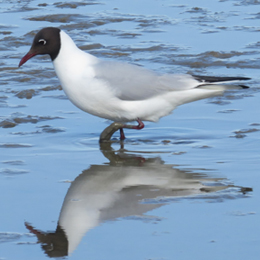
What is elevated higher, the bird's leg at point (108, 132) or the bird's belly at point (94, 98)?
the bird's belly at point (94, 98)

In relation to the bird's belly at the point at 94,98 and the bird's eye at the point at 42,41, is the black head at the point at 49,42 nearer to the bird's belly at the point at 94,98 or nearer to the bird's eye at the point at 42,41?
the bird's eye at the point at 42,41

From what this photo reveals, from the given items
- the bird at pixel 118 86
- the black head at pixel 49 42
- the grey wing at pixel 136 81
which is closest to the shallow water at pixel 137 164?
the bird at pixel 118 86

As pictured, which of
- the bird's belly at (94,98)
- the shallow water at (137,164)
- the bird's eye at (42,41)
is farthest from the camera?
the bird's eye at (42,41)

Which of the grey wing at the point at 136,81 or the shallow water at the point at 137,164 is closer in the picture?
the shallow water at the point at 137,164

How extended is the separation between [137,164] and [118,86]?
0.86 metres

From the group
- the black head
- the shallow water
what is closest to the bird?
the black head

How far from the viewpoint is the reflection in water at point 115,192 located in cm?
436

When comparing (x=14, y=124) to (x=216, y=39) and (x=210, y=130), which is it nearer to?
(x=210, y=130)

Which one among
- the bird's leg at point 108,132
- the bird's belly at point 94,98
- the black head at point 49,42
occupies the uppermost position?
the black head at point 49,42

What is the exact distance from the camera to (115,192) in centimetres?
509

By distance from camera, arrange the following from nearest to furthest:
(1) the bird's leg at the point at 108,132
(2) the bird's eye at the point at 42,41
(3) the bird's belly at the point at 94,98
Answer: (3) the bird's belly at the point at 94,98, (1) the bird's leg at the point at 108,132, (2) the bird's eye at the point at 42,41

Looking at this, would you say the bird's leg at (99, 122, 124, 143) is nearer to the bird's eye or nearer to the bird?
the bird

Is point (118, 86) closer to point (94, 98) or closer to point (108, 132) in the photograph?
point (94, 98)

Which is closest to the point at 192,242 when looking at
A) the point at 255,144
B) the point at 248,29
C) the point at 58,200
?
the point at 58,200
